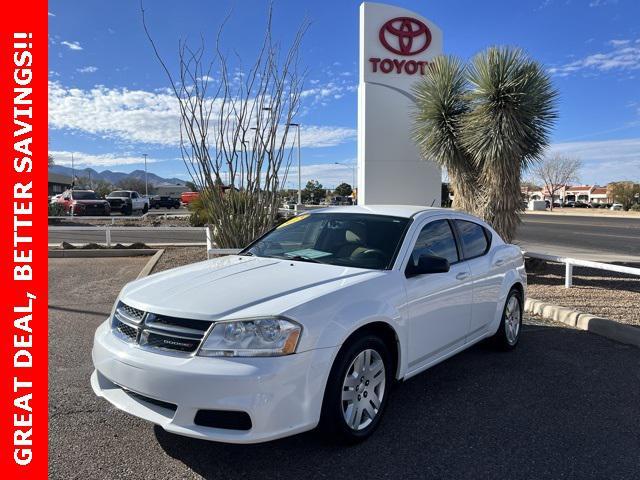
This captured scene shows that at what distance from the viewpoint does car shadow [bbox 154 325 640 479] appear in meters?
3.09

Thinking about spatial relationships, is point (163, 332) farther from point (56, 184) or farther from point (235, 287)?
point (56, 184)

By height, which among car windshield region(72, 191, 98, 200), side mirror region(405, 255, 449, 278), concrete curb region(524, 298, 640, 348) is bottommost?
concrete curb region(524, 298, 640, 348)

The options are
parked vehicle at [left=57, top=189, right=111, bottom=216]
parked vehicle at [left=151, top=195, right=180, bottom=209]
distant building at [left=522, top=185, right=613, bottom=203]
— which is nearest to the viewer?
parked vehicle at [left=57, top=189, right=111, bottom=216]

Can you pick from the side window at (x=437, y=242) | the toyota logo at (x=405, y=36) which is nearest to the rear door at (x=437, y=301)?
the side window at (x=437, y=242)

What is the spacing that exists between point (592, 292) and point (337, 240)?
582 centimetres

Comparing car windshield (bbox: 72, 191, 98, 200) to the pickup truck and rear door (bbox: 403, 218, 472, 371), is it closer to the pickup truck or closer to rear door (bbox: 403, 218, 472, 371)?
the pickup truck

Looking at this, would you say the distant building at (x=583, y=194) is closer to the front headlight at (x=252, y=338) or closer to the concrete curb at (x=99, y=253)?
the concrete curb at (x=99, y=253)

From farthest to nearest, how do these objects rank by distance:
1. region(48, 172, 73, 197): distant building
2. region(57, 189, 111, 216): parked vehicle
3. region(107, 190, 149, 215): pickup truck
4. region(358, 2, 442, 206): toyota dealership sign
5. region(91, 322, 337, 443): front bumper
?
1. region(48, 172, 73, 197): distant building
2. region(107, 190, 149, 215): pickup truck
3. region(57, 189, 111, 216): parked vehicle
4. region(358, 2, 442, 206): toyota dealership sign
5. region(91, 322, 337, 443): front bumper

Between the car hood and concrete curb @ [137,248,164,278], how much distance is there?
562 centimetres

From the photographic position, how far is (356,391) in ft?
10.9

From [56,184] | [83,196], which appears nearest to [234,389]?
[83,196]

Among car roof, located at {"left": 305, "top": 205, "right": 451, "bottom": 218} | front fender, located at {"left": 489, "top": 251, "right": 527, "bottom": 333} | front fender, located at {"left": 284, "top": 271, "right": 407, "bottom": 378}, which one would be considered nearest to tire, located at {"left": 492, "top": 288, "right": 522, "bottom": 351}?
front fender, located at {"left": 489, "top": 251, "right": 527, "bottom": 333}
